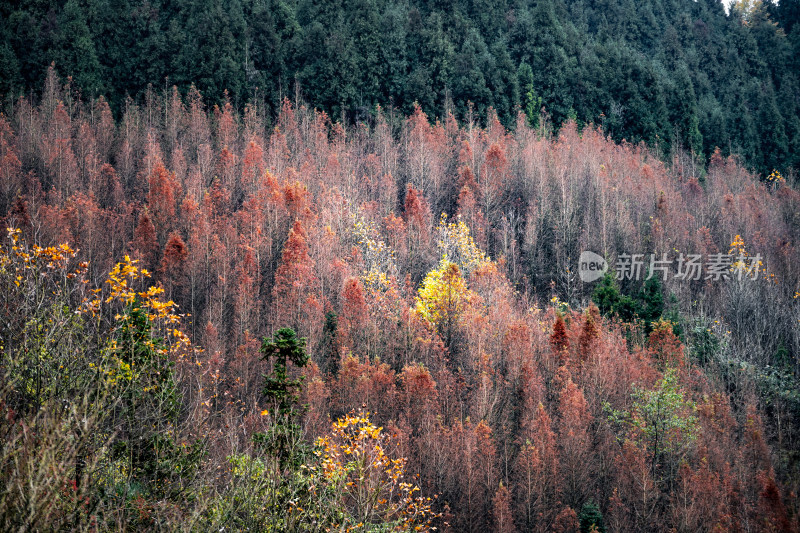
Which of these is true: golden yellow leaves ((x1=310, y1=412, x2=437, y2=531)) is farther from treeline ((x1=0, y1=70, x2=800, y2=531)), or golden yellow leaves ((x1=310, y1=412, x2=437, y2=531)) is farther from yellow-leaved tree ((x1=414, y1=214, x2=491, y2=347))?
yellow-leaved tree ((x1=414, y1=214, x2=491, y2=347))

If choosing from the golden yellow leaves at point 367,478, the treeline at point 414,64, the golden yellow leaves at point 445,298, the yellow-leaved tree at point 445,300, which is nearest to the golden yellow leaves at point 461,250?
the yellow-leaved tree at point 445,300

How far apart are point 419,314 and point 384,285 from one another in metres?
3.20

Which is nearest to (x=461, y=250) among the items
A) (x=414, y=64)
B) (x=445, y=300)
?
(x=445, y=300)

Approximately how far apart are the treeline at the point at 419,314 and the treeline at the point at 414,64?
129 inches

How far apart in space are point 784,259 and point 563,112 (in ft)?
88.4

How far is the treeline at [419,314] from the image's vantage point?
13.6 m

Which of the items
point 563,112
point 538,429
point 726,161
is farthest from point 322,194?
point 726,161

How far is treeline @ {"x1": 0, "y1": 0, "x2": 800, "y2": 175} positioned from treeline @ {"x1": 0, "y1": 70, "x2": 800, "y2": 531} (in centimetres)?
328

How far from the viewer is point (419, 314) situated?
34281mm

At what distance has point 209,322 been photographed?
29547 mm

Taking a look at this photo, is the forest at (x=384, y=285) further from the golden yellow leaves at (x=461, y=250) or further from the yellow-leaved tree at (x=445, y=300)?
the golden yellow leaves at (x=461, y=250)

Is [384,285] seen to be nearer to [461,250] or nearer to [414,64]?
[461,250]

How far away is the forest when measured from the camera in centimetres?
1306

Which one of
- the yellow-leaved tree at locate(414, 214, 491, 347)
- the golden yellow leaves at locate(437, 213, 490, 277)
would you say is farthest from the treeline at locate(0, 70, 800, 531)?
the golden yellow leaves at locate(437, 213, 490, 277)
